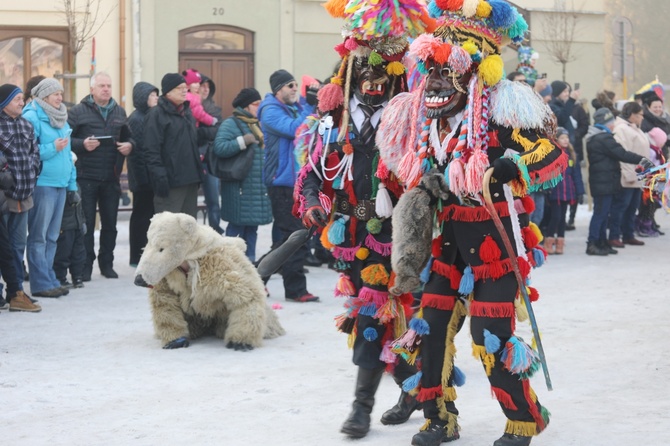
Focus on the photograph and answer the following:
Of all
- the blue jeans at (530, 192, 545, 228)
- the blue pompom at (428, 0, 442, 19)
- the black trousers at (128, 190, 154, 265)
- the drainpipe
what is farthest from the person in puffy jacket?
the drainpipe

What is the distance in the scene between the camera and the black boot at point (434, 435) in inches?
212

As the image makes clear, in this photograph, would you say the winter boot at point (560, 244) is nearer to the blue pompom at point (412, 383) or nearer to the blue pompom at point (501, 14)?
the blue pompom at point (412, 383)

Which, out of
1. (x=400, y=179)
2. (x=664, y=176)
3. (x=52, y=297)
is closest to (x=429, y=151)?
(x=400, y=179)

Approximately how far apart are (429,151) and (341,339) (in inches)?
121

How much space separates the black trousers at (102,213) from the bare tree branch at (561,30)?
13159 millimetres

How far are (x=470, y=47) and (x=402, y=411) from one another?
1944mm

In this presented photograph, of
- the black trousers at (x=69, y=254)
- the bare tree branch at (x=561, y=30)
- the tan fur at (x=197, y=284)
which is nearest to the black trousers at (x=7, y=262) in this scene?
the black trousers at (x=69, y=254)

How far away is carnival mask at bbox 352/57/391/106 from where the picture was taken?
5.94 m

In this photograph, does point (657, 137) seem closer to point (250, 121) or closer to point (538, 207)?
point (538, 207)

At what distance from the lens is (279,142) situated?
418 inches

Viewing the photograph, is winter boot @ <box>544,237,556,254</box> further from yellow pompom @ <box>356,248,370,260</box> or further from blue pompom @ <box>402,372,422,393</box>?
blue pompom @ <box>402,372,422,393</box>

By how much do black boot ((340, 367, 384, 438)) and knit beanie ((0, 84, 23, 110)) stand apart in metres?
4.95

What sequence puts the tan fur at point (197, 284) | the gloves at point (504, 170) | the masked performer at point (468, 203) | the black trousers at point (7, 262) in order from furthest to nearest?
1. the black trousers at point (7, 262)
2. the tan fur at point (197, 284)
3. the masked performer at point (468, 203)
4. the gloves at point (504, 170)

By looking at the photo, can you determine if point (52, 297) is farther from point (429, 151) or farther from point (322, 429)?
point (429, 151)
